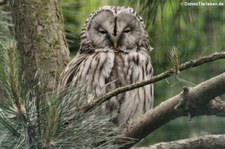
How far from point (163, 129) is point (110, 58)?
0.87 meters

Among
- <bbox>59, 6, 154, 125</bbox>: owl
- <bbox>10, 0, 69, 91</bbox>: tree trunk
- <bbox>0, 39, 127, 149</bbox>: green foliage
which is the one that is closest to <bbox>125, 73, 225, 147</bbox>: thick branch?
<bbox>0, 39, 127, 149</bbox>: green foliage

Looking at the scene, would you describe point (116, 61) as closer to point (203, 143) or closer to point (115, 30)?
point (115, 30)

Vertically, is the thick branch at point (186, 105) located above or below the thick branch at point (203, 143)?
above

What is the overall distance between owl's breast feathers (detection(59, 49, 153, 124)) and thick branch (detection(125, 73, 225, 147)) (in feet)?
1.50

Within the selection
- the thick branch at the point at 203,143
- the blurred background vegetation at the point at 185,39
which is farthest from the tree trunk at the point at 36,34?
the thick branch at the point at 203,143

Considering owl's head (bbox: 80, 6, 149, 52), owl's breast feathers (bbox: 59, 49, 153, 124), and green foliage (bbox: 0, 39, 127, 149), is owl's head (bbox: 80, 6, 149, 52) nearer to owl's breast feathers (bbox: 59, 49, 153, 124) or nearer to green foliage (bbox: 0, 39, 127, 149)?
owl's breast feathers (bbox: 59, 49, 153, 124)

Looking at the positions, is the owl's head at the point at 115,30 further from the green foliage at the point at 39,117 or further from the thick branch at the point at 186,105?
the green foliage at the point at 39,117

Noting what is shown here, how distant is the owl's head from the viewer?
228 centimetres

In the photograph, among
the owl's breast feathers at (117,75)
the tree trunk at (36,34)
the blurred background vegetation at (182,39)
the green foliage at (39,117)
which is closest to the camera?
the green foliage at (39,117)

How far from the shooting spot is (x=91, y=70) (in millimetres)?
2137

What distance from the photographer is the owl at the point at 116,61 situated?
82.4 inches

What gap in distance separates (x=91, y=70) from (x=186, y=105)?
2.28ft

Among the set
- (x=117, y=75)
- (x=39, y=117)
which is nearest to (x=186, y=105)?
(x=39, y=117)

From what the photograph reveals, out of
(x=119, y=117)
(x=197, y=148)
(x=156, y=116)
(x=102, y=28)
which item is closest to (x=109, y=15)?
(x=102, y=28)
